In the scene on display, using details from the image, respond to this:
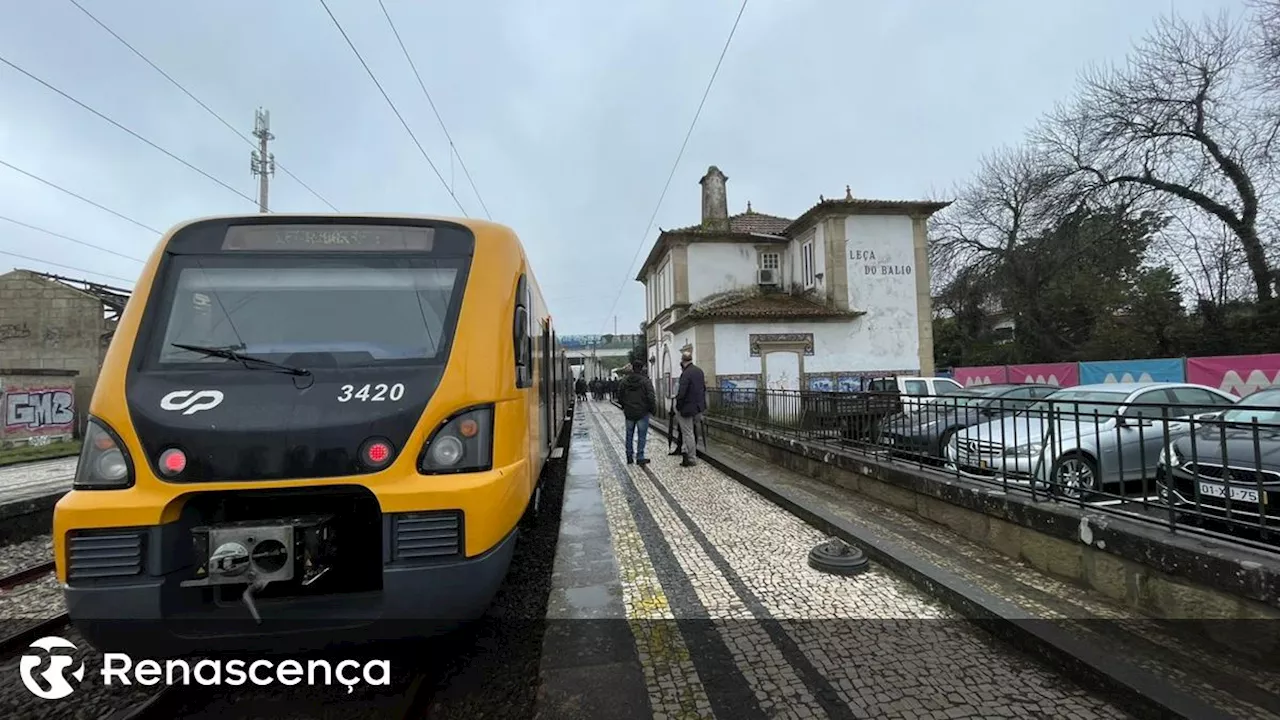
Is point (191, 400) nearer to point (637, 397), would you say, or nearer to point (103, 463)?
point (103, 463)

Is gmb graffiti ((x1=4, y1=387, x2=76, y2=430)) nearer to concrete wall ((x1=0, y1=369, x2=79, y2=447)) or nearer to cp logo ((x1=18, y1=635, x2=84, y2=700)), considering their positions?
concrete wall ((x1=0, y1=369, x2=79, y2=447))

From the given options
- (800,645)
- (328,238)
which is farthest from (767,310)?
(328,238)

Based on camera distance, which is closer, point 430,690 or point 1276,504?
point 430,690

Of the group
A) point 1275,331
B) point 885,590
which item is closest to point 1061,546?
point 885,590

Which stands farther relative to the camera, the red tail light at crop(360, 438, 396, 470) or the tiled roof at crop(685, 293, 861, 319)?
the tiled roof at crop(685, 293, 861, 319)

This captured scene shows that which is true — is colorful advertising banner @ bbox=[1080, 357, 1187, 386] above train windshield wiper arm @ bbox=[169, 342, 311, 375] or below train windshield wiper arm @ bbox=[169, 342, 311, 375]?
below

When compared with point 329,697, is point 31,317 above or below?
above

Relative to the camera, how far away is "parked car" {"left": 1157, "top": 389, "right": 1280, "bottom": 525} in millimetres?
3506

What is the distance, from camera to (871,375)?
21125mm

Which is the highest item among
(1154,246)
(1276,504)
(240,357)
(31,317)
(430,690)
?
(1154,246)

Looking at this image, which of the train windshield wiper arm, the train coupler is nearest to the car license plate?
the train coupler

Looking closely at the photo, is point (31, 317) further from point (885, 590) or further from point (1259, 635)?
point (1259, 635)

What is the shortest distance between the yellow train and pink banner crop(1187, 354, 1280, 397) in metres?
16.9

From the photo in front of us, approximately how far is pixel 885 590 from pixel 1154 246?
28730 millimetres
